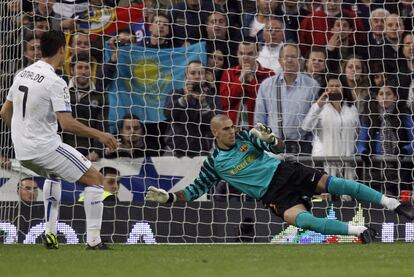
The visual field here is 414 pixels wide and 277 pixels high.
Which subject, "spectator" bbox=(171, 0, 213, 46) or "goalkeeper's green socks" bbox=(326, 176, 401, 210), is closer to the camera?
"goalkeeper's green socks" bbox=(326, 176, 401, 210)

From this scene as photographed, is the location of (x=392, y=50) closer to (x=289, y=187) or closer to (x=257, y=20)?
(x=257, y=20)

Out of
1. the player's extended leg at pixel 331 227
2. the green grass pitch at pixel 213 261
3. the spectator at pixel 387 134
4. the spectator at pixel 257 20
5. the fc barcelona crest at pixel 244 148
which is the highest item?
the spectator at pixel 257 20

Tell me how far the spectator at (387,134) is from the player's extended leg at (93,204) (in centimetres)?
480

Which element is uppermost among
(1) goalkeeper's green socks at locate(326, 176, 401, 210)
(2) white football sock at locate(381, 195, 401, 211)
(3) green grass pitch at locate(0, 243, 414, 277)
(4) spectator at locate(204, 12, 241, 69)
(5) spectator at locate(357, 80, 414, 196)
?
(4) spectator at locate(204, 12, 241, 69)

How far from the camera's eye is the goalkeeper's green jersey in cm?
1159

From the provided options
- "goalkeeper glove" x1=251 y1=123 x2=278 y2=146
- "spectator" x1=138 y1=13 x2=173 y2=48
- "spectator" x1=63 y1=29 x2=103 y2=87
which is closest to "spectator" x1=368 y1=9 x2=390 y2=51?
"spectator" x1=138 y1=13 x2=173 y2=48

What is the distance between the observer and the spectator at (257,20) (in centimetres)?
1545

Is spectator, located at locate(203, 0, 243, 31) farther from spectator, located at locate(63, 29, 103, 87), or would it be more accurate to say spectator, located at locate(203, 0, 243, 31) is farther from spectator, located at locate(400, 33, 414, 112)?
spectator, located at locate(400, 33, 414, 112)

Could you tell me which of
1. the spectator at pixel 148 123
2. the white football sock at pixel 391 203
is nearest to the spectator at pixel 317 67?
the spectator at pixel 148 123

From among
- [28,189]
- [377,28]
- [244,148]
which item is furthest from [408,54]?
[28,189]

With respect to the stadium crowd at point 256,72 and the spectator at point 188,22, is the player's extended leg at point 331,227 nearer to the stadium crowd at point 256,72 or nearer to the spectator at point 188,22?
the stadium crowd at point 256,72

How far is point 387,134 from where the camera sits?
1445cm

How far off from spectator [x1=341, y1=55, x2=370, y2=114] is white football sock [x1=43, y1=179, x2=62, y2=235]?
5173 millimetres

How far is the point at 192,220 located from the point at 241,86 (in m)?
2.56
